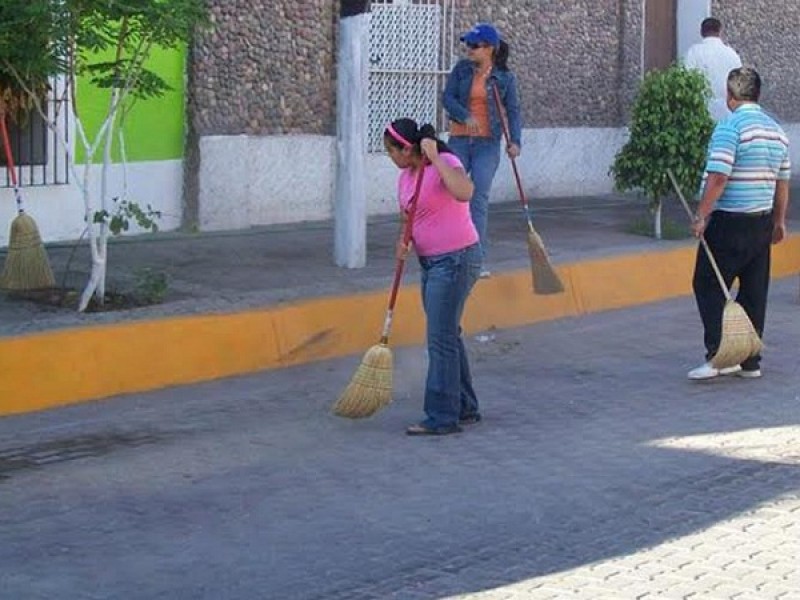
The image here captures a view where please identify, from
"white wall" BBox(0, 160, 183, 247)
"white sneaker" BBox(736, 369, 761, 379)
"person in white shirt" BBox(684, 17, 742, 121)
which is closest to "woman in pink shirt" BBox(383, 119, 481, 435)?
"white sneaker" BBox(736, 369, 761, 379)

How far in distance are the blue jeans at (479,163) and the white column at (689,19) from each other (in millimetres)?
8613

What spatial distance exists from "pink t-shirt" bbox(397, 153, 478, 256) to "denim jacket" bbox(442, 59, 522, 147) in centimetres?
335

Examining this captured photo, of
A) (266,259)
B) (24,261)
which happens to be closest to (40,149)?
(266,259)

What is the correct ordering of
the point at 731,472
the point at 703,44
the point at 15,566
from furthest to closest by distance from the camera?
the point at 703,44, the point at 731,472, the point at 15,566

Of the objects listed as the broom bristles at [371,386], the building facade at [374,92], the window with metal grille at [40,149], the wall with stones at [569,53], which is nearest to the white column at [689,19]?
the building facade at [374,92]

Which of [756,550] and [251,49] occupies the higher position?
[251,49]

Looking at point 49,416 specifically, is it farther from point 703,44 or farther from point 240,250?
point 703,44

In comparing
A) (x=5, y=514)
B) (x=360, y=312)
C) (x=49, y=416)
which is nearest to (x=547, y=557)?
(x=5, y=514)

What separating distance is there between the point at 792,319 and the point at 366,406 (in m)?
5.24

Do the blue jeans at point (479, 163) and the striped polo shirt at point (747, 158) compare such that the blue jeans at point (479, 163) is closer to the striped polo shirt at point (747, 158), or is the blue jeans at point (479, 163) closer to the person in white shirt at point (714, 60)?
the striped polo shirt at point (747, 158)

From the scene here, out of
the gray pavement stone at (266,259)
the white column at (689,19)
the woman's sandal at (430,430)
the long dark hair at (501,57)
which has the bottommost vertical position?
the woman's sandal at (430,430)

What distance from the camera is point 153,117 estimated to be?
14109 millimetres

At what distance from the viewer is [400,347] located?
37.7ft

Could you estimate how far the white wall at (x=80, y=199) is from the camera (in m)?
13.1
